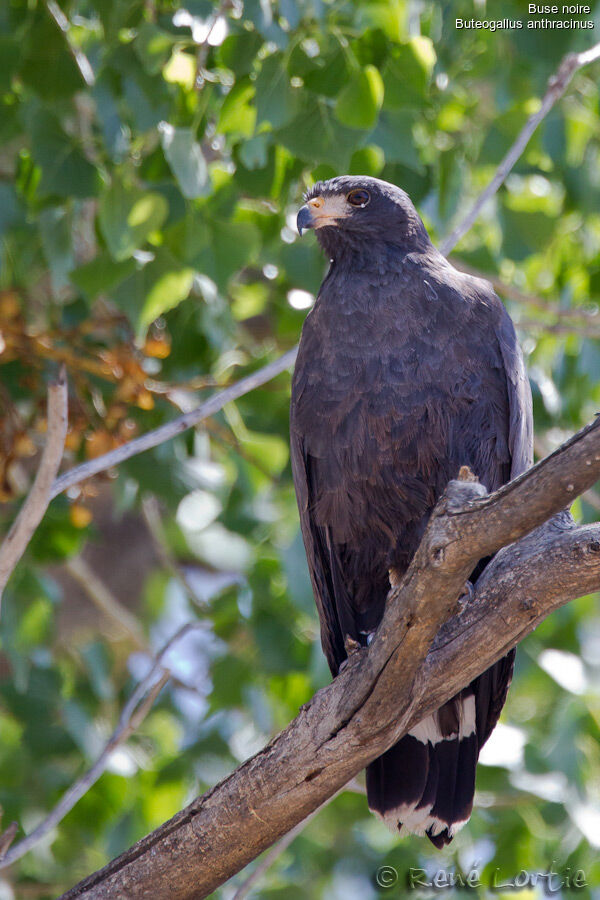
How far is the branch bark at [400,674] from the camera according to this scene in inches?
83.9

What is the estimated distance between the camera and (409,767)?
10.6ft

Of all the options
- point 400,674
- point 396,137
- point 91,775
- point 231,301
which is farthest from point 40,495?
point 231,301

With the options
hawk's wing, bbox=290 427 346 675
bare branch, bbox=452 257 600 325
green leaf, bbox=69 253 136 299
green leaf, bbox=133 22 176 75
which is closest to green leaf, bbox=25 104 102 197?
green leaf, bbox=69 253 136 299

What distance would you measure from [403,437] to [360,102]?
0.98 metres

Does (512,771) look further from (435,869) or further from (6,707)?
(6,707)

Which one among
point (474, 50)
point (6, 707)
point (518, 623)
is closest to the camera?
point (518, 623)

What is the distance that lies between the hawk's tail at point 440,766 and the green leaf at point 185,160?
1.66 meters

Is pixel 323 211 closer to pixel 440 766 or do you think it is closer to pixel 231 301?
pixel 231 301

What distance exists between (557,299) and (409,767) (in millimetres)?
2479

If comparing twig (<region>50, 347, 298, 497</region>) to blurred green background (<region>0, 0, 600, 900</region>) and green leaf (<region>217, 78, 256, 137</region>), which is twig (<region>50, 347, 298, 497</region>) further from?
green leaf (<region>217, 78, 256, 137</region>)

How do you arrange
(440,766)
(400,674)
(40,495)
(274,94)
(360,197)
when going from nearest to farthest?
(400,674) → (40,495) → (274,94) → (440,766) → (360,197)

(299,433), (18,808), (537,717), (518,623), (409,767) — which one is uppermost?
(518,623)

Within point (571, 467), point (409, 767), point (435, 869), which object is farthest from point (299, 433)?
point (435, 869)

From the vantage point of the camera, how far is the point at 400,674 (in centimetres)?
234
